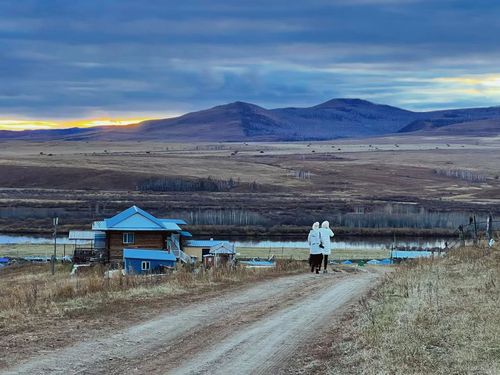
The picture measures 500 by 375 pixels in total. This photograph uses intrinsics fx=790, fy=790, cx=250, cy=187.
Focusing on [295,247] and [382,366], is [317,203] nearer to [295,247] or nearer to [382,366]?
[295,247]

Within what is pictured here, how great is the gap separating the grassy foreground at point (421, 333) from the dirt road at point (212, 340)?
0.61m

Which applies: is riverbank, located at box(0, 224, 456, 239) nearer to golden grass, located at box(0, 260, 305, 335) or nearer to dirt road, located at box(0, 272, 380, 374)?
golden grass, located at box(0, 260, 305, 335)

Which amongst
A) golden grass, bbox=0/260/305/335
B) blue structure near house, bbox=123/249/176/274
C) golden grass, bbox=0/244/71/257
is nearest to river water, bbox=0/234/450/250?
golden grass, bbox=0/244/71/257

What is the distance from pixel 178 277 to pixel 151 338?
653 cm

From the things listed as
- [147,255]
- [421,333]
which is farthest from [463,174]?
[421,333]

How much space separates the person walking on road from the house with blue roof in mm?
24752

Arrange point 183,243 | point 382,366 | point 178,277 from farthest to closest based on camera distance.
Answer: point 183,243 < point 178,277 < point 382,366

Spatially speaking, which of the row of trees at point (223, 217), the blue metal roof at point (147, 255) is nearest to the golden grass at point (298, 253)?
the blue metal roof at point (147, 255)

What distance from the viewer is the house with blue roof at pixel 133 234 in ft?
151

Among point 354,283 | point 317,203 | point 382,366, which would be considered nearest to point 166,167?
point 317,203

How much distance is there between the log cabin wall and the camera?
46.0 metres

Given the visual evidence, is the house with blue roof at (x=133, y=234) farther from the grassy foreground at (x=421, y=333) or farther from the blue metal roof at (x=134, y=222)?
the grassy foreground at (x=421, y=333)

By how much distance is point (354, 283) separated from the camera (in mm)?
17922

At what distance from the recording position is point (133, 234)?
153ft
